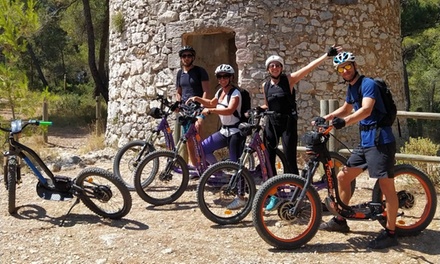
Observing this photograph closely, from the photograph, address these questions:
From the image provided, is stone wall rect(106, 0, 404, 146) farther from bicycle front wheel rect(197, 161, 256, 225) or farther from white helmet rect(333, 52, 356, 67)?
white helmet rect(333, 52, 356, 67)

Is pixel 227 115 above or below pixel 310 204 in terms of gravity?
above

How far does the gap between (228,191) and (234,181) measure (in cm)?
12

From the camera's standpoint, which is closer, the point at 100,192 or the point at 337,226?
the point at 337,226

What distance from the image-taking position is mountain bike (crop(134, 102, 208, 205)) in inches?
216

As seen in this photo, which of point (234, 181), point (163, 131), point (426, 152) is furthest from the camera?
point (426, 152)

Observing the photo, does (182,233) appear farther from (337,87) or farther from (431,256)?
(337,87)

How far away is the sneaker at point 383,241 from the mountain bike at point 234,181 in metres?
0.90

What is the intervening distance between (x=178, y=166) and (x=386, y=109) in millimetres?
2481

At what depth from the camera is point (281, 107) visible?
16.6ft

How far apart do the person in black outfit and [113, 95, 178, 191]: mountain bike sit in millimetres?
1344

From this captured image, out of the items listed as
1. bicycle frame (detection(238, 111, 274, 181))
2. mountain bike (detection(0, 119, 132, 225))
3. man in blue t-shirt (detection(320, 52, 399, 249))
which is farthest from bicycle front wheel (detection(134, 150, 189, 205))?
man in blue t-shirt (detection(320, 52, 399, 249))

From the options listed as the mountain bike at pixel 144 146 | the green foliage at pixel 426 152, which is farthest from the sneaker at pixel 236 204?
the green foliage at pixel 426 152

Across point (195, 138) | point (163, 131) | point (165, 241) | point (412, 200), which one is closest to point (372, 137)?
point (412, 200)

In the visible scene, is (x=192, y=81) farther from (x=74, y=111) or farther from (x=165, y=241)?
(x=74, y=111)
